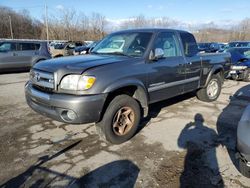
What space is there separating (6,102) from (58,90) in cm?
364

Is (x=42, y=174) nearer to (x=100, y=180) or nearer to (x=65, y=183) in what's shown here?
(x=65, y=183)

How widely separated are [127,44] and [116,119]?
158cm

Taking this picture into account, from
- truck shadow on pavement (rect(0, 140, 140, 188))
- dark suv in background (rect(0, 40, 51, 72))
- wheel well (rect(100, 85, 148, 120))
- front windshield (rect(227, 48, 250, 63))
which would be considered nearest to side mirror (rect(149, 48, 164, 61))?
wheel well (rect(100, 85, 148, 120))

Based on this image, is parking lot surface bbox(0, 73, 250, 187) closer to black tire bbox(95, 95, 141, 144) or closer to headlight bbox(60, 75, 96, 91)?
black tire bbox(95, 95, 141, 144)

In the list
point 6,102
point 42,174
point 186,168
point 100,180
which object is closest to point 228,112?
point 186,168

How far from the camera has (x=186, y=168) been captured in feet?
11.5

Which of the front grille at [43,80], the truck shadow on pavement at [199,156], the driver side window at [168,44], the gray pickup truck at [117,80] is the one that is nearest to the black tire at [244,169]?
the truck shadow on pavement at [199,156]

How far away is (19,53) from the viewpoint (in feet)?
41.0

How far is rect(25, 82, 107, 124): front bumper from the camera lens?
→ 3619 millimetres

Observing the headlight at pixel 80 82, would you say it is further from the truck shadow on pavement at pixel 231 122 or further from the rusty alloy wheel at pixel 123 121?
the truck shadow on pavement at pixel 231 122

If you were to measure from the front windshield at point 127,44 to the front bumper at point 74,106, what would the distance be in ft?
4.30

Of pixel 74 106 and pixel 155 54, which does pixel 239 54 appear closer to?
pixel 155 54

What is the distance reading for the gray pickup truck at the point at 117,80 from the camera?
3713 mm

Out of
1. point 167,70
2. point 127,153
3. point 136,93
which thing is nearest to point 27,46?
point 167,70
